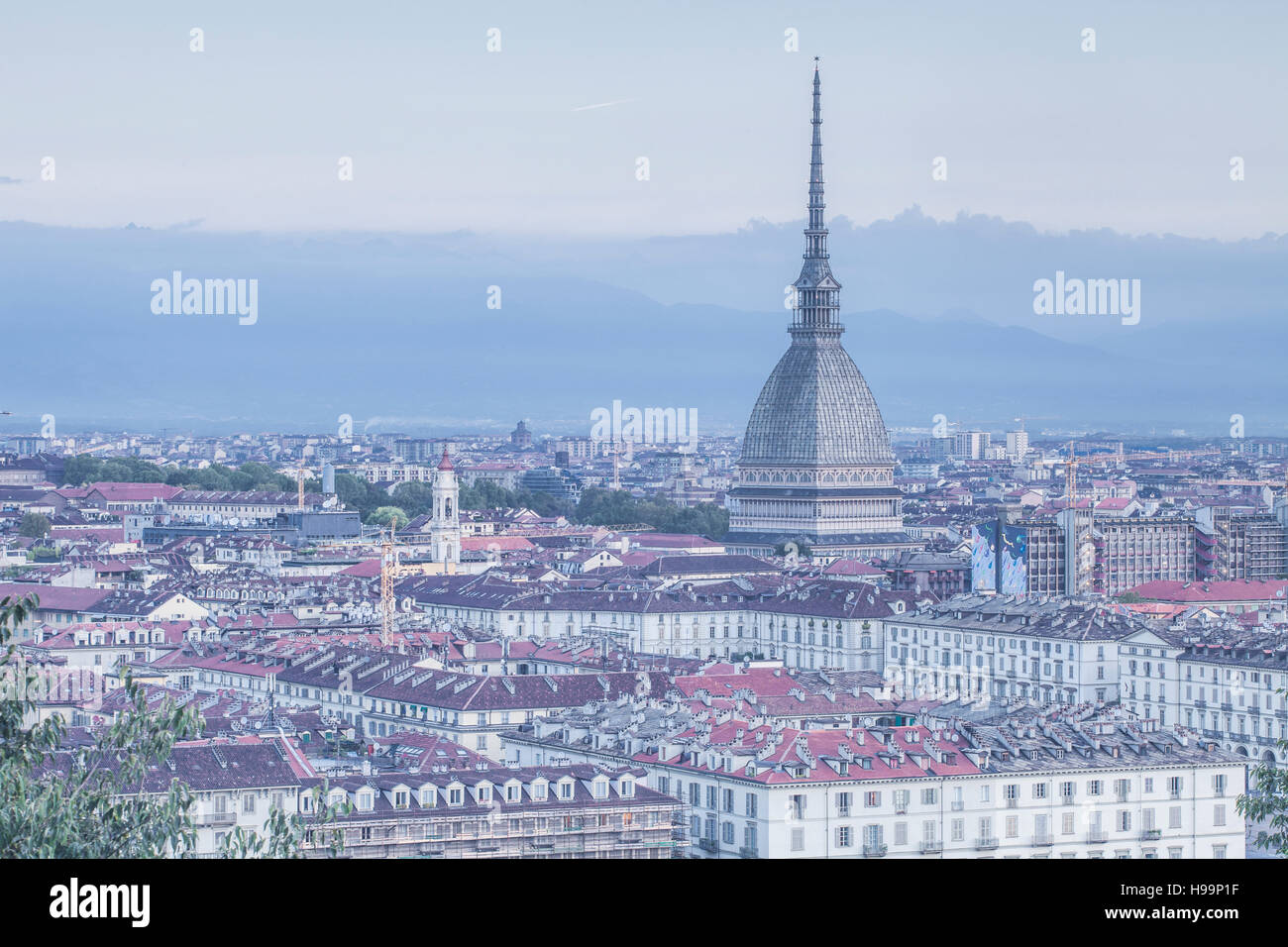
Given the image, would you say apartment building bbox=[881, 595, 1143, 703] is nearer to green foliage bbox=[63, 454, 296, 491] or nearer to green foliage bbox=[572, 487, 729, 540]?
green foliage bbox=[572, 487, 729, 540]

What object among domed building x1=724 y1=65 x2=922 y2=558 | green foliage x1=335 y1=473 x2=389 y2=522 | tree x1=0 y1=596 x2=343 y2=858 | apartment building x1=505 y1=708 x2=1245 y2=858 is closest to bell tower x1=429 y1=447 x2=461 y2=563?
domed building x1=724 y1=65 x2=922 y2=558

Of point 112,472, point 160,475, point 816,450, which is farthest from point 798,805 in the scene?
point 112,472

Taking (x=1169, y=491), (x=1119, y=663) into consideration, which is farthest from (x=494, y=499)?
(x=1119, y=663)

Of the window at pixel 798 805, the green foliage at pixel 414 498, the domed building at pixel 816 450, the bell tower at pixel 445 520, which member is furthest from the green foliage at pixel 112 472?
the window at pixel 798 805

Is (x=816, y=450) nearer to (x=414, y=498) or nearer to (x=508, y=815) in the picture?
(x=414, y=498)

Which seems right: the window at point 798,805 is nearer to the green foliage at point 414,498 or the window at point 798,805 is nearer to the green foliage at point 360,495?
the green foliage at point 414,498

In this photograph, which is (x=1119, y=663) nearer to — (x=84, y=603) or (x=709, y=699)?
(x=709, y=699)
